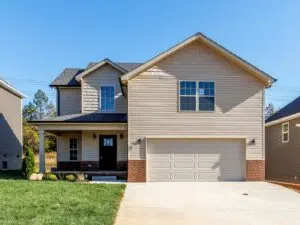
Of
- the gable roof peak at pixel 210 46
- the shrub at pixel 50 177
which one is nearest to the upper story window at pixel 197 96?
the gable roof peak at pixel 210 46

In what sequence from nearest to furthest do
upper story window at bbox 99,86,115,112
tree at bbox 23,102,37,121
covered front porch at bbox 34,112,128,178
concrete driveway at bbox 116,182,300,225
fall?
concrete driveway at bbox 116,182,300,225 → covered front porch at bbox 34,112,128,178 → upper story window at bbox 99,86,115,112 → tree at bbox 23,102,37,121

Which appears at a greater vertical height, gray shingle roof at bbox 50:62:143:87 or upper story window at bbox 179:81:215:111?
gray shingle roof at bbox 50:62:143:87

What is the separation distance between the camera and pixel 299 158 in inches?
685

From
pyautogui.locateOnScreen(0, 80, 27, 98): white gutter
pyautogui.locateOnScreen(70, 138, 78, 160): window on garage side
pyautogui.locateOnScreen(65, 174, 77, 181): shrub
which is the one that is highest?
pyautogui.locateOnScreen(0, 80, 27, 98): white gutter

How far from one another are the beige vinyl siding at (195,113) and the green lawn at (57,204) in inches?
182

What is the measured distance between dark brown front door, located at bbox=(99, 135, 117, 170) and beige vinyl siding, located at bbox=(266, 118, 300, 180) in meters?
10.6

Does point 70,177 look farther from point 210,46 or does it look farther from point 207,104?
point 210,46

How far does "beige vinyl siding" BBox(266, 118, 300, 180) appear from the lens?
17770 millimetres

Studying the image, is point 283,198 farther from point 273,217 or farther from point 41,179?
point 41,179

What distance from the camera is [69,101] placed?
20.1 metres

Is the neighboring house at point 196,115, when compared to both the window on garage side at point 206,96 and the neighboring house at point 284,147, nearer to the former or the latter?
the window on garage side at point 206,96

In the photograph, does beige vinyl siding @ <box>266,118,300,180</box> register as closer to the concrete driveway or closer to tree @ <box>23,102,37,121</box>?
the concrete driveway

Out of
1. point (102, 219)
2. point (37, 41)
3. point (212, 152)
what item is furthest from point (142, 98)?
point (37, 41)

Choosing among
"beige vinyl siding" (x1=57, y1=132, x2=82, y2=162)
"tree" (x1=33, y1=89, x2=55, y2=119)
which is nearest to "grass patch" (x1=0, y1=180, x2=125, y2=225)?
"beige vinyl siding" (x1=57, y1=132, x2=82, y2=162)
